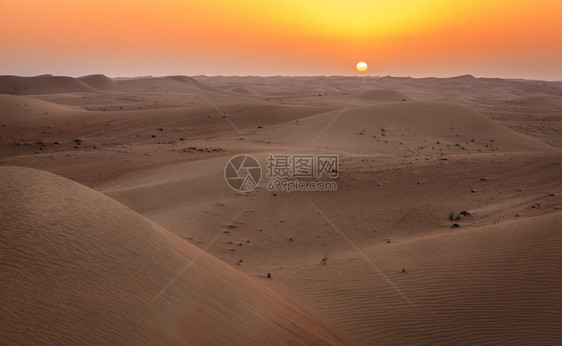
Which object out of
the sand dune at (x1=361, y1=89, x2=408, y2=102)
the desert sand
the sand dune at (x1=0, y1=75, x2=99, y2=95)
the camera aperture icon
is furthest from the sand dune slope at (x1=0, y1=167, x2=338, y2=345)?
the sand dune at (x1=0, y1=75, x2=99, y2=95)

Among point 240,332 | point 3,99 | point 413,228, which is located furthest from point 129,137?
point 240,332

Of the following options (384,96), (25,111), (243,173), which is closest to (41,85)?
(25,111)

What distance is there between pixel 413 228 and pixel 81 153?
17673mm

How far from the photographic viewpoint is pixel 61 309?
337cm

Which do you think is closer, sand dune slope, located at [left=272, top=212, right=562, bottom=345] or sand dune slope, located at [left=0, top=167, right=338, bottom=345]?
sand dune slope, located at [left=0, top=167, right=338, bottom=345]

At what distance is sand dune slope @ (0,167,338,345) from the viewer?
10.9 feet

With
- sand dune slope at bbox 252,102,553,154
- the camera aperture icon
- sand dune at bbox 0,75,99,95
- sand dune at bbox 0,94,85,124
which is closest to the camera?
the camera aperture icon

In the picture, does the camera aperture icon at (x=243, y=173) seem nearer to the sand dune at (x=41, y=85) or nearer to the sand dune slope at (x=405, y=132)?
the sand dune slope at (x=405, y=132)

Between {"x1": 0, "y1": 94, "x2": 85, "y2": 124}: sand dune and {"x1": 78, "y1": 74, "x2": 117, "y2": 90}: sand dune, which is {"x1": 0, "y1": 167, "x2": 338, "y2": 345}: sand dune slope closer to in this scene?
{"x1": 0, "y1": 94, "x2": 85, "y2": 124}: sand dune

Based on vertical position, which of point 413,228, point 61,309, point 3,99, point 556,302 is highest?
point 3,99

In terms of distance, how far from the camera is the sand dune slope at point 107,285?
10.9 feet

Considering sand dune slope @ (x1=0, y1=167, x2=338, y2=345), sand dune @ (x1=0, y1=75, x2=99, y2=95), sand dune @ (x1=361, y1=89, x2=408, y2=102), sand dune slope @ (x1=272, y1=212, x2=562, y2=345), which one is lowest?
sand dune slope @ (x1=272, y1=212, x2=562, y2=345)

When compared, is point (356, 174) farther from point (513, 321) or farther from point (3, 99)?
point (3, 99)

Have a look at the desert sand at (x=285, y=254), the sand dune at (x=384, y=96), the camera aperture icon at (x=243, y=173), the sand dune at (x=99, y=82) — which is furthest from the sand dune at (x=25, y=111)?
the sand dune at (x=99, y=82)
